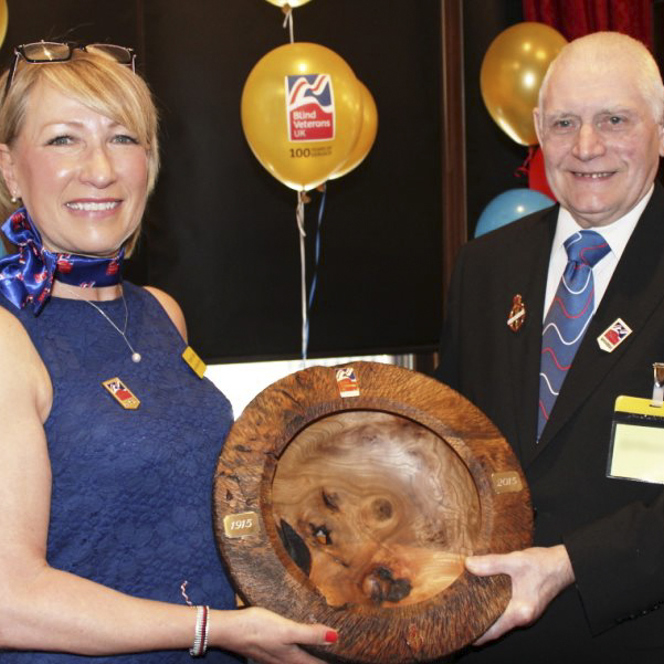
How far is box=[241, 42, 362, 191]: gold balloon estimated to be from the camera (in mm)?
3982

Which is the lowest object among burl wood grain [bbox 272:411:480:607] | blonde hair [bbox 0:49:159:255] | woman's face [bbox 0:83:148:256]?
burl wood grain [bbox 272:411:480:607]

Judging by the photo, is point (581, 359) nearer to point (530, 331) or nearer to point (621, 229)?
point (530, 331)

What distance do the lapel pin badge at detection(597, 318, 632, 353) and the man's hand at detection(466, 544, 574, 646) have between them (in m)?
0.45

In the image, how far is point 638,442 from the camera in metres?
1.87

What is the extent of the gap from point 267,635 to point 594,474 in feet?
2.45

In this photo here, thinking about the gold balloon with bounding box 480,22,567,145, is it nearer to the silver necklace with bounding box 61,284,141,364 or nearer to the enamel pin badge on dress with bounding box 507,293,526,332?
the enamel pin badge on dress with bounding box 507,293,526,332

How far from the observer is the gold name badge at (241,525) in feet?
5.10

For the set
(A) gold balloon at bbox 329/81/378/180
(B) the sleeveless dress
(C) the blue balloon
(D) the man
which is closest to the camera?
(B) the sleeveless dress

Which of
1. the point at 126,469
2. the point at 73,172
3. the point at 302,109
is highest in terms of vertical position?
the point at 302,109

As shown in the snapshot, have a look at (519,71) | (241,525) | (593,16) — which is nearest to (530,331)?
(241,525)

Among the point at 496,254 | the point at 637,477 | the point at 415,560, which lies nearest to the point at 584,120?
the point at 496,254

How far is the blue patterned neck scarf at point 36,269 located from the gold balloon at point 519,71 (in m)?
3.22

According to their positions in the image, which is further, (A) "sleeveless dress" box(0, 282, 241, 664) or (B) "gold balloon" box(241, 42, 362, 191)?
(B) "gold balloon" box(241, 42, 362, 191)

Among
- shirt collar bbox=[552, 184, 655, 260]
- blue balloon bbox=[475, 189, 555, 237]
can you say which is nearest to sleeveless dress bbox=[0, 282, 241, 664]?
shirt collar bbox=[552, 184, 655, 260]
